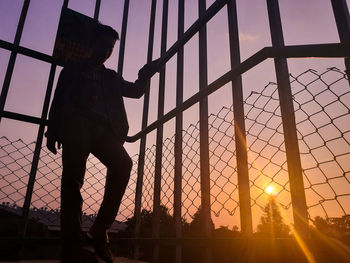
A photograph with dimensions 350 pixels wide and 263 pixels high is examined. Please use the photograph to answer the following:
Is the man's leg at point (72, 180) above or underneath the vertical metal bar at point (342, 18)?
underneath

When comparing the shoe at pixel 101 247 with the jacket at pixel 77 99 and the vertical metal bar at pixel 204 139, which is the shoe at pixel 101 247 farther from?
the jacket at pixel 77 99

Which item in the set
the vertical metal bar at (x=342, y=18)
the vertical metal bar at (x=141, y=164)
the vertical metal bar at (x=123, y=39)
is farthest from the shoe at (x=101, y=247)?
the vertical metal bar at (x=123, y=39)

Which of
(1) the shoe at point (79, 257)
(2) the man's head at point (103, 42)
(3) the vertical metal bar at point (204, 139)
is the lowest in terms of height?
(1) the shoe at point (79, 257)

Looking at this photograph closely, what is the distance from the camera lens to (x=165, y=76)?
2676mm

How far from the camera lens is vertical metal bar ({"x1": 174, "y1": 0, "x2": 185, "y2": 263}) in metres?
1.96

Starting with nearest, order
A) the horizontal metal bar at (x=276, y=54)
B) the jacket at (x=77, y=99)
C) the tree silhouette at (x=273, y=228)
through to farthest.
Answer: the horizontal metal bar at (x=276, y=54), the tree silhouette at (x=273, y=228), the jacket at (x=77, y=99)

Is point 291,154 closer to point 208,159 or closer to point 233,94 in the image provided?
point 233,94

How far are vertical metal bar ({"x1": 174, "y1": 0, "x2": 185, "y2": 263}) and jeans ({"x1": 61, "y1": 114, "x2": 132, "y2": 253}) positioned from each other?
0.41 m

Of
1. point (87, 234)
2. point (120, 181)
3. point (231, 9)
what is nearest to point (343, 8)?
point (231, 9)

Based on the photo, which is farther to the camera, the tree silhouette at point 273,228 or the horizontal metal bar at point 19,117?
the horizontal metal bar at point 19,117

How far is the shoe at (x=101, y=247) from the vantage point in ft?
5.18

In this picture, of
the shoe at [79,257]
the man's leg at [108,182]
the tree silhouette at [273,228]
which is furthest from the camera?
the man's leg at [108,182]

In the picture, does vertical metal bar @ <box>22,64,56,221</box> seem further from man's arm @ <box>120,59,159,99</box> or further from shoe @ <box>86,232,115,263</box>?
shoe @ <box>86,232,115,263</box>

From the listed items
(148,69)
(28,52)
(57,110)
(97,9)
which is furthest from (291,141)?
(97,9)
